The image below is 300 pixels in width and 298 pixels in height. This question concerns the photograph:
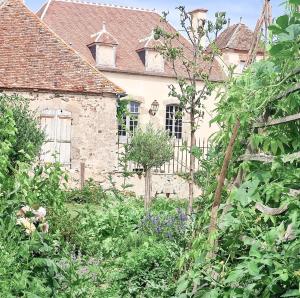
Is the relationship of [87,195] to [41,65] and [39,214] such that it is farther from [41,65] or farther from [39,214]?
[39,214]

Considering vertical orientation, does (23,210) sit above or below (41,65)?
below

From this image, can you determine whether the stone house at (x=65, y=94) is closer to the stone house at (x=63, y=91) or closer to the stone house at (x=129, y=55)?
the stone house at (x=63, y=91)

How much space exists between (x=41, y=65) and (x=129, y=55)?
8.35 meters

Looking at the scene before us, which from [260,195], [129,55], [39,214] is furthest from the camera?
[129,55]

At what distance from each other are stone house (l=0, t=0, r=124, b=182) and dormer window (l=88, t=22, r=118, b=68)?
5948 mm

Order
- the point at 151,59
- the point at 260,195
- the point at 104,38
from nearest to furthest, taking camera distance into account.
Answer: the point at 260,195 < the point at 104,38 < the point at 151,59

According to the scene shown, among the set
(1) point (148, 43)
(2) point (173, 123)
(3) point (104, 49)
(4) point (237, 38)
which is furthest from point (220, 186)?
(4) point (237, 38)

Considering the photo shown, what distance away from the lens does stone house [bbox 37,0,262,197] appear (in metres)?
25.8

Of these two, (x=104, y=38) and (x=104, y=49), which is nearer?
(x=104, y=49)

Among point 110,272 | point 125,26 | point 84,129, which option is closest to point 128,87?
point 125,26

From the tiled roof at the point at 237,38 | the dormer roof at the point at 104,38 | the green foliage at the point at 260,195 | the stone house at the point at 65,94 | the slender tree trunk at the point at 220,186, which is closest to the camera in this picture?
the green foliage at the point at 260,195

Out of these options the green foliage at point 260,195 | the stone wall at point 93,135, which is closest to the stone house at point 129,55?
the stone wall at point 93,135

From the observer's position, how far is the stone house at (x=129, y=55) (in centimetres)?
2578

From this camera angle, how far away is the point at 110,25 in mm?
27938
